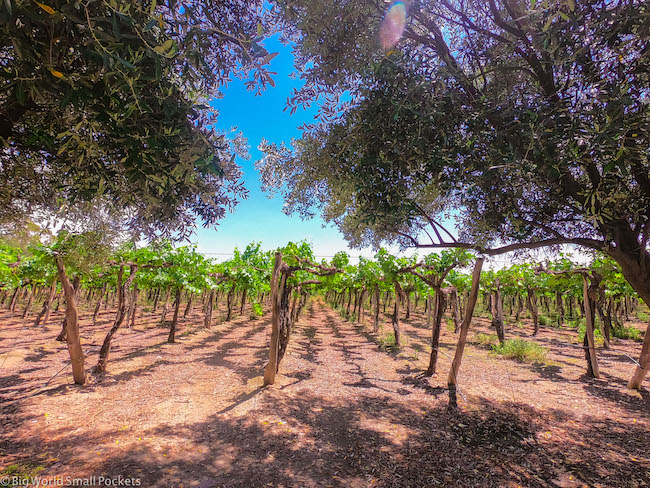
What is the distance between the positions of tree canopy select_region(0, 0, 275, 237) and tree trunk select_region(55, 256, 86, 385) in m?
4.10

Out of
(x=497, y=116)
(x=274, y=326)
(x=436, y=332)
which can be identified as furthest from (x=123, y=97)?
(x=436, y=332)

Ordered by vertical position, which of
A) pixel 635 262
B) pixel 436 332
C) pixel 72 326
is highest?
pixel 635 262

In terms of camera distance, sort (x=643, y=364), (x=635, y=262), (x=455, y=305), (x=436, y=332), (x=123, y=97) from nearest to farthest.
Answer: (x=123, y=97), (x=635, y=262), (x=643, y=364), (x=436, y=332), (x=455, y=305)

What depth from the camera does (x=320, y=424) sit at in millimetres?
6359

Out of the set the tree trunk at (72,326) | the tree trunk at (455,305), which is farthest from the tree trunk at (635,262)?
the tree trunk at (455,305)

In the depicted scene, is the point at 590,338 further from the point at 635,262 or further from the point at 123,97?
the point at 123,97

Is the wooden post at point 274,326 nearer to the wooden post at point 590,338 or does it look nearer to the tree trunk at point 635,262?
the tree trunk at point 635,262

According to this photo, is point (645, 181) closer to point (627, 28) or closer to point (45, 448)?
point (627, 28)

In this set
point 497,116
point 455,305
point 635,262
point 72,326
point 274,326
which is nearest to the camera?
point 497,116

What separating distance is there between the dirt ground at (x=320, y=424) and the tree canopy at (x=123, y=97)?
3.86m

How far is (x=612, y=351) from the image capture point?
50.1ft

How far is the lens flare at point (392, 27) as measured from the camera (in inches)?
138

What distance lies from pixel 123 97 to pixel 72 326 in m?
7.70

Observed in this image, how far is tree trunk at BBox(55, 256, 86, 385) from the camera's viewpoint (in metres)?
7.41
